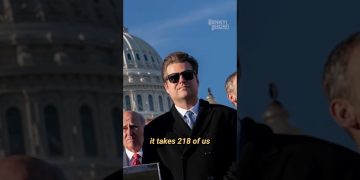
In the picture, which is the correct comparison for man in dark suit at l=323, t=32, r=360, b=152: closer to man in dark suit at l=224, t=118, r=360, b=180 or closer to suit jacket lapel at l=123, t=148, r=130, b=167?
man in dark suit at l=224, t=118, r=360, b=180

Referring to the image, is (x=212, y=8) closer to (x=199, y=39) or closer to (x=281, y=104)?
(x=199, y=39)

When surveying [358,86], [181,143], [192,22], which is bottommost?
[181,143]

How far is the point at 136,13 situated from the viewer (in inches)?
102

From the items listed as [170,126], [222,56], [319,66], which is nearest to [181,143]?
[170,126]

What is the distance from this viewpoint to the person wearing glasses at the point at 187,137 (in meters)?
2.61

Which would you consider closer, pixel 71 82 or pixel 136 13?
pixel 71 82

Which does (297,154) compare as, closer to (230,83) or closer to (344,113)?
(344,113)

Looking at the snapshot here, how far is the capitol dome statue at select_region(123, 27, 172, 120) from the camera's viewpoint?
8.25ft

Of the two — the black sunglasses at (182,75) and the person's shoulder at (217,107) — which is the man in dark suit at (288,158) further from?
the black sunglasses at (182,75)

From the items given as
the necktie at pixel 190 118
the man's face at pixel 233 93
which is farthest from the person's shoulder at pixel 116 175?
the man's face at pixel 233 93

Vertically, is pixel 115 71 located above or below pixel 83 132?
above

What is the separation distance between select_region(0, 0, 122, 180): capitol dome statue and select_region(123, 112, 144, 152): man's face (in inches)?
3.4

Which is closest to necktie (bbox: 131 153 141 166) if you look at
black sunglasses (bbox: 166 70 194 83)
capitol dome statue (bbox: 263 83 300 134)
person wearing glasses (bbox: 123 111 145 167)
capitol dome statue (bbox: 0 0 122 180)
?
person wearing glasses (bbox: 123 111 145 167)

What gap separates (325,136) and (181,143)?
44 cm
